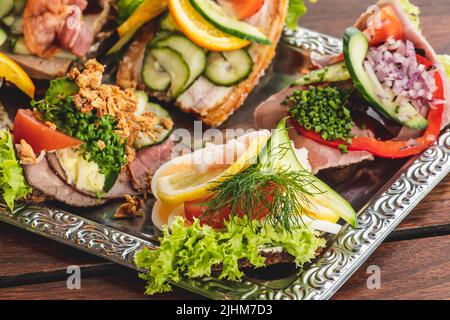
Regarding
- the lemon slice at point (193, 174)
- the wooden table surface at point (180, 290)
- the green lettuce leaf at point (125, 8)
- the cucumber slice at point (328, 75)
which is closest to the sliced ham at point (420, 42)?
the cucumber slice at point (328, 75)

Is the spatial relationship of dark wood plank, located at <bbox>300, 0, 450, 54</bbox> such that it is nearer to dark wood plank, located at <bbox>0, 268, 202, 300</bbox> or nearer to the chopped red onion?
the chopped red onion

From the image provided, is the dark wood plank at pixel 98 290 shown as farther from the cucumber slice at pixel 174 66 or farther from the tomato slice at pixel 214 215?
the cucumber slice at pixel 174 66

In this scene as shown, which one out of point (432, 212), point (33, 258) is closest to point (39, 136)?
point (33, 258)

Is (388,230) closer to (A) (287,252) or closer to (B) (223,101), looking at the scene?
(A) (287,252)

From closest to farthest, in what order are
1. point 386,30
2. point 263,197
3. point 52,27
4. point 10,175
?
point 263,197, point 10,175, point 386,30, point 52,27

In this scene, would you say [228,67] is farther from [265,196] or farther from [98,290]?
[98,290]

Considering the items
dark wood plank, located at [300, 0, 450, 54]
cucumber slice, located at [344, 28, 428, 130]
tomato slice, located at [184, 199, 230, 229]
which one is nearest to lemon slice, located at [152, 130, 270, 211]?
tomato slice, located at [184, 199, 230, 229]
